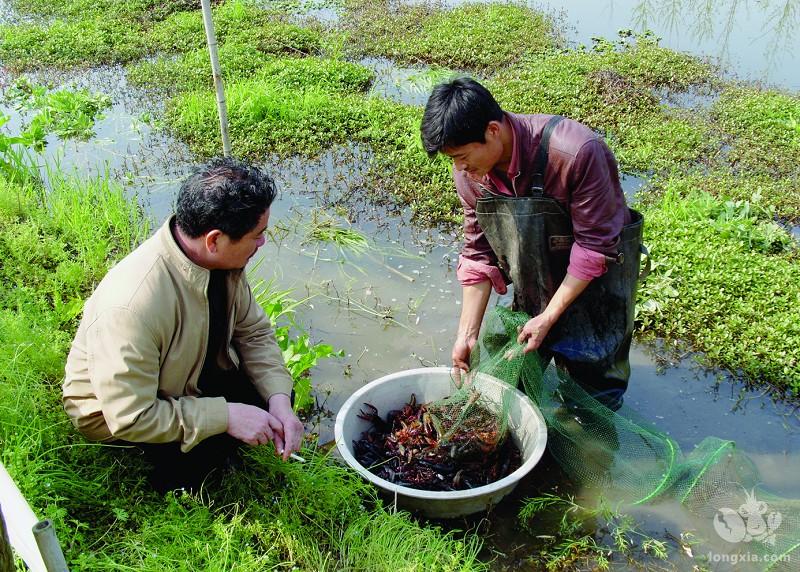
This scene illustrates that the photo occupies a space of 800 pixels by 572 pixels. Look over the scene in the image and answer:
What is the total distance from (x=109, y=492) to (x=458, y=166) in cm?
205

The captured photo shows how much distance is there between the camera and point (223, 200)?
8.35 feet

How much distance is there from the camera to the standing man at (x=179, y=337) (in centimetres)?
257

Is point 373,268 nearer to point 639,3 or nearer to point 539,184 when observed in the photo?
point 539,184

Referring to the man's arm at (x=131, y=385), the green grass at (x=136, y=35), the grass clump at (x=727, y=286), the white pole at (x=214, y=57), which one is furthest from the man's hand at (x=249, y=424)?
the green grass at (x=136, y=35)

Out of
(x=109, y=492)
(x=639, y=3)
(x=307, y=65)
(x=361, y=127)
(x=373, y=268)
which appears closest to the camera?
(x=109, y=492)

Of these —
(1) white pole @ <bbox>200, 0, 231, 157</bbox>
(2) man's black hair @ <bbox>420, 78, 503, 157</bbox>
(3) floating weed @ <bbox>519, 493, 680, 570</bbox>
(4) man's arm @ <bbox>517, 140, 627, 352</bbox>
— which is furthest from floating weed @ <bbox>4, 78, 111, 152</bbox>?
(3) floating weed @ <bbox>519, 493, 680, 570</bbox>

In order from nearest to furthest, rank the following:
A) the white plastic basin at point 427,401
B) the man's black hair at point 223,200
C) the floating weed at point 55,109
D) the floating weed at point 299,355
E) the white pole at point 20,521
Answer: the white pole at point 20,521
the man's black hair at point 223,200
the white plastic basin at point 427,401
the floating weed at point 299,355
the floating weed at point 55,109

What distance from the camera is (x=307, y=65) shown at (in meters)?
9.09

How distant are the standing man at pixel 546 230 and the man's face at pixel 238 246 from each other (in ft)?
2.58

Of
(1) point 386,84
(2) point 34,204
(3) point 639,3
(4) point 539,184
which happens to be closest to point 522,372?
(4) point 539,184

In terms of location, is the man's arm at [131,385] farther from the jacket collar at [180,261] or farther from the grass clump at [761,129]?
the grass clump at [761,129]

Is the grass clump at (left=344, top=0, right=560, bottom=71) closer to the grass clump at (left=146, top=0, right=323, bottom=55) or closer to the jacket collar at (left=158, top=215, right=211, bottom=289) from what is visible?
the grass clump at (left=146, top=0, right=323, bottom=55)

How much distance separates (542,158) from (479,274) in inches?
29.2

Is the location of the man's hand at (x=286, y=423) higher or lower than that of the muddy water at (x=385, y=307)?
higher
